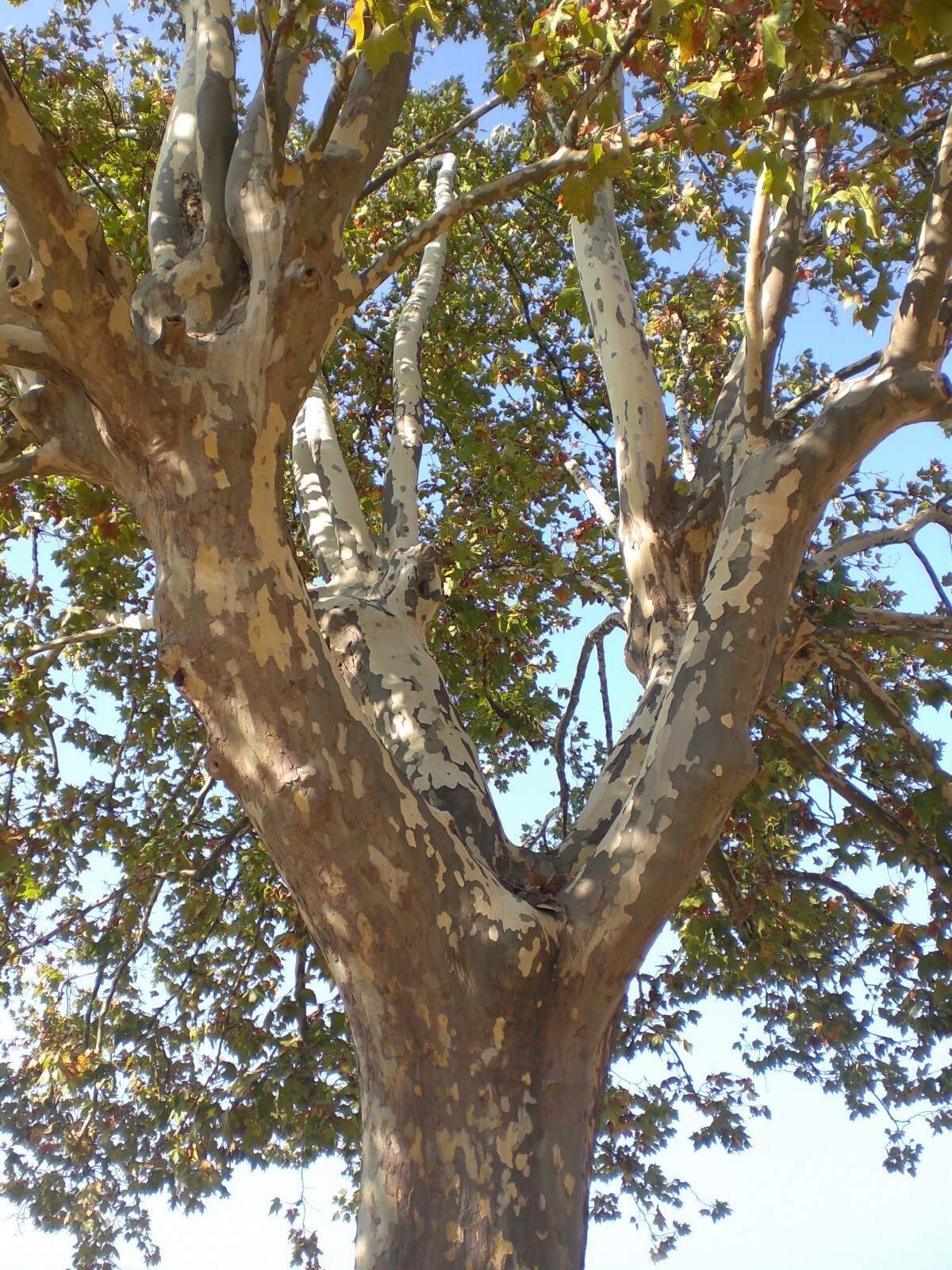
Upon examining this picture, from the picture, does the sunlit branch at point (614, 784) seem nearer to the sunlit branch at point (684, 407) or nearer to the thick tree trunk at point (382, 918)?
the thick tree trunk at point (382, 918)

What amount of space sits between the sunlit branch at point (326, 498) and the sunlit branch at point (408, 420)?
162 mm

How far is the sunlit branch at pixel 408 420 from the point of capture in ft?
15.4

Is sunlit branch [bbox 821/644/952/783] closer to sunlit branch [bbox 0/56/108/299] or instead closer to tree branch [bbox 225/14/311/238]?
tree branch [bbox 225/14/311/238]

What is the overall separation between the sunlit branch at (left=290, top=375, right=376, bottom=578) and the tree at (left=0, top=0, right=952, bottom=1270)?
2 centimetres

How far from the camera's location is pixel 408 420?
16.8ft

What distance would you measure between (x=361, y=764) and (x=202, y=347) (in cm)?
133

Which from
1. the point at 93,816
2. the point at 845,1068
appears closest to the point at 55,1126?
the point at 93,816

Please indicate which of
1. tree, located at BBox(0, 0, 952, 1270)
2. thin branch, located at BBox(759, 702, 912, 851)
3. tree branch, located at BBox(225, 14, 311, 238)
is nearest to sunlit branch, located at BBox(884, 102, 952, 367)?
tree, located at BBox(0, 0, 952, 1270)

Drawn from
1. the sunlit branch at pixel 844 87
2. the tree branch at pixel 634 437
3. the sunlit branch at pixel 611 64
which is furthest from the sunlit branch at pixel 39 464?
the sunlit branch at pixel 844 87

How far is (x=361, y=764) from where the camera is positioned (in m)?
2.69

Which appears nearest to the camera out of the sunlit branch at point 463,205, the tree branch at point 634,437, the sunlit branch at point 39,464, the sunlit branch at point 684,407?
the sunlit branch at point 39,464

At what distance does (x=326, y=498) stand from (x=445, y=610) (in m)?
2.61

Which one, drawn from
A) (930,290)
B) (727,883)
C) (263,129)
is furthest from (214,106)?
(727,883)

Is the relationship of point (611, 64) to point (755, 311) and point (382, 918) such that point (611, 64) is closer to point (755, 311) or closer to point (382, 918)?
point (755, 311)
